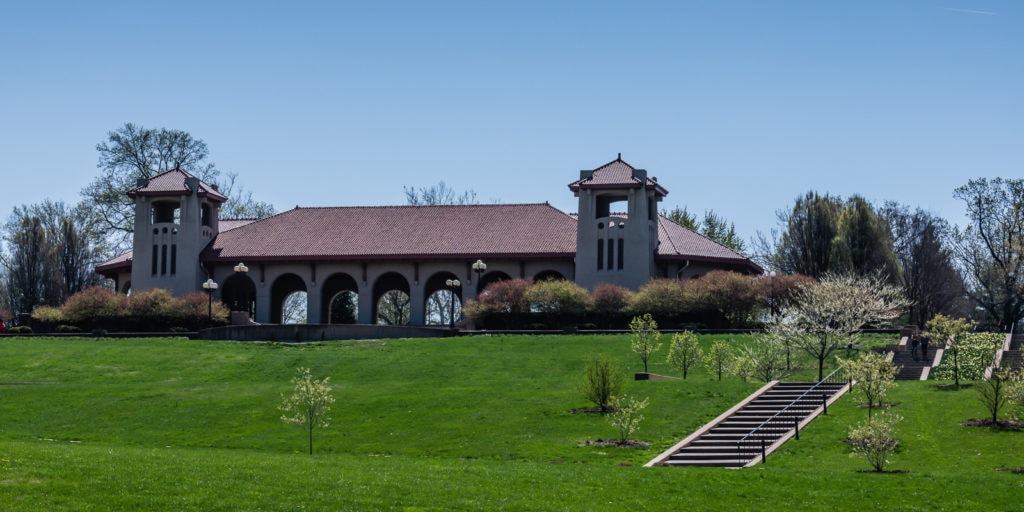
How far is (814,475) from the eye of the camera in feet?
77.7

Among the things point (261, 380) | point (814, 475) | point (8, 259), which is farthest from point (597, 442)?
point (8, 259)

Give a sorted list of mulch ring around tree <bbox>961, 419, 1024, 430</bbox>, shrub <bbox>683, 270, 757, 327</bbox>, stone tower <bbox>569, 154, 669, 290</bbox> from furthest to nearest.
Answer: stone tower <bbox>569, 154, 669, 290</bbox> < shrub <bbox>683, 270, 757, 327</bbox> < mulch ring around tree <bbox>961, 419, 1024, 430</bbox>

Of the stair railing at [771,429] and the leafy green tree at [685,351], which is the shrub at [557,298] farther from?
the stair railing at [771,429]

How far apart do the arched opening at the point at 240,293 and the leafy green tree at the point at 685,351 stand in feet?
103

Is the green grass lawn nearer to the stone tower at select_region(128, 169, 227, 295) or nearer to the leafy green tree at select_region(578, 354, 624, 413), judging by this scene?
the leafy green tree at select_region(578, 354, 624, 413)

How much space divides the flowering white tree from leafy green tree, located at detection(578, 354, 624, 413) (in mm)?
8510

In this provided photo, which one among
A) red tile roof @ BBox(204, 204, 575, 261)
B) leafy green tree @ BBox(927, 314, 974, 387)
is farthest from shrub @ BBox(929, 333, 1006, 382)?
red tile roof @ BBox(204, 204, 575, 261)

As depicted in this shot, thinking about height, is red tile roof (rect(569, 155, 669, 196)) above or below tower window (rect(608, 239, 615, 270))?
above

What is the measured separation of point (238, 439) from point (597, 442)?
8.38 m

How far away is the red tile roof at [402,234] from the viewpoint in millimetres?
62344

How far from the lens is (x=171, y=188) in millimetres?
64188

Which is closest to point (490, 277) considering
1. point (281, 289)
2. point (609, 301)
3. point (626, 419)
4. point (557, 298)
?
point (557, 298)

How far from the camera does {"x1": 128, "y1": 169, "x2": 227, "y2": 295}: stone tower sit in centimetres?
6350

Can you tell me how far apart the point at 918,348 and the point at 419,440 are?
21912 mm
